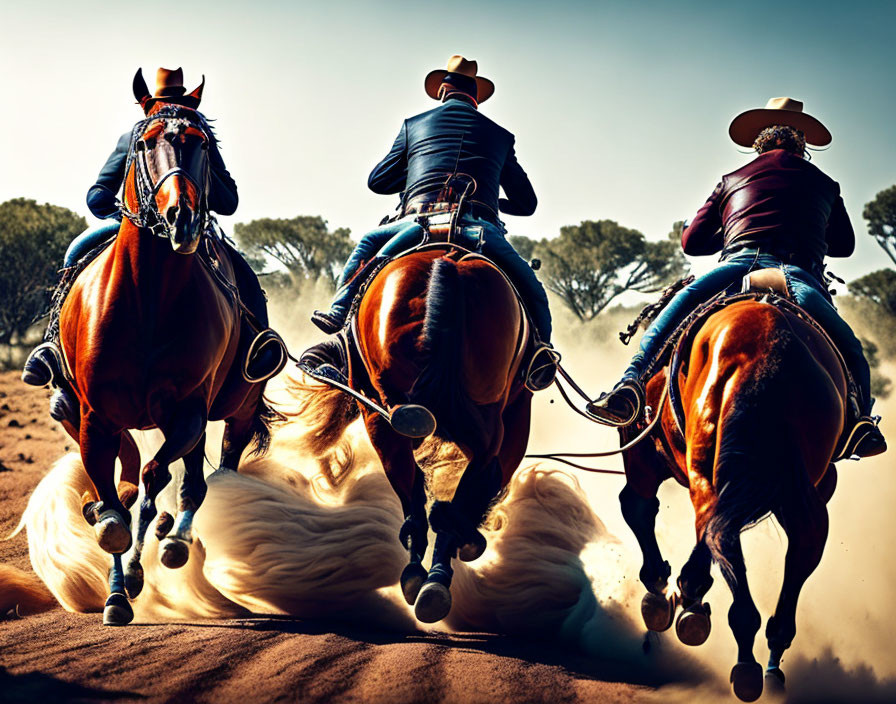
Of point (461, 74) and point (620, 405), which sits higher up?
point (461, 74)

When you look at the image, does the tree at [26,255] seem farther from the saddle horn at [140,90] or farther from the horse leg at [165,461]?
the horse leg at [165,461]

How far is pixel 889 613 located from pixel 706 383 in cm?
272

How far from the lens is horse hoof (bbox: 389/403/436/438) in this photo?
6703mm

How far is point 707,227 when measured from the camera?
8.12m

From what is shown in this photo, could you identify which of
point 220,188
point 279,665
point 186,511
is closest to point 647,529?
point 279,665

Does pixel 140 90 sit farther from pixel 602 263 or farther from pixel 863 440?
pixel 602 263

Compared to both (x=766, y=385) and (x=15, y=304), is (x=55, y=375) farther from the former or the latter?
(x=15, y=304)

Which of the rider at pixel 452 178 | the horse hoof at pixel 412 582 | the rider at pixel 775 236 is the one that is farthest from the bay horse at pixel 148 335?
the rider at pixel 775 236

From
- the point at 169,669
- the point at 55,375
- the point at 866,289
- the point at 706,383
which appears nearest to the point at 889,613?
the point at 706,383

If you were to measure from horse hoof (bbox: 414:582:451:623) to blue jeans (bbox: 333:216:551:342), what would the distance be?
2.11m

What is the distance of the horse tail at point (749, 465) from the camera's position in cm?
611

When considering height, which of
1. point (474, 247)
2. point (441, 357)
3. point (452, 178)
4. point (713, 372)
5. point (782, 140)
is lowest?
point (713, 372)

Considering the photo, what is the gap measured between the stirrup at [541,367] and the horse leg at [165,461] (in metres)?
2.23

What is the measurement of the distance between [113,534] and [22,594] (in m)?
1.69
